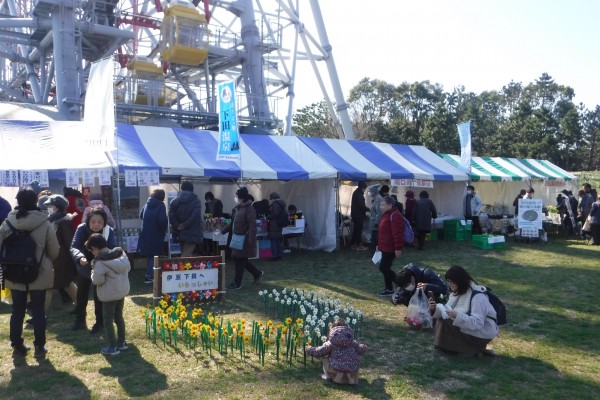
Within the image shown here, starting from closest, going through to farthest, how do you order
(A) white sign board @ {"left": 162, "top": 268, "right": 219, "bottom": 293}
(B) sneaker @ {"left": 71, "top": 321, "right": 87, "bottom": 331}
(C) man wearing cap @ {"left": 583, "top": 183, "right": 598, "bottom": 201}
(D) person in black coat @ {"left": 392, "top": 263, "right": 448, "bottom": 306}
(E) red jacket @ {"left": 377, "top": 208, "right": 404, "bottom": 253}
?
(B) sneaker @ {"left": 71, "top": 321, "right": 87, "bottom": 331} → (D) person in black coat @ {"left": 392, "top": 263, "right": 448, "bottom": 306} → (A) white sign board @ {"left": 162, "top": 268, "right": 219, "bottom": 293} → (E) red jacket @ {"left": 377, "top": 208, "right": 404, "bottom": 253} → (C) man wearing cap @ {"left": 583, "top": 183, "right": 598, "bottom": 201}

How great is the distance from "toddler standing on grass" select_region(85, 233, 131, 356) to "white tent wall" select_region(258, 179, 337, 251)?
7329 mm

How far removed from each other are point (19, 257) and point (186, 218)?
3569mm

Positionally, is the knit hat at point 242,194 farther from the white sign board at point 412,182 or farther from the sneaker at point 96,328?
the white sign board at point 412,182

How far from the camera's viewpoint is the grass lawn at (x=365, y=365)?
3.76 metres

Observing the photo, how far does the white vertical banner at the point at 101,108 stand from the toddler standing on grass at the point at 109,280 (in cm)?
302

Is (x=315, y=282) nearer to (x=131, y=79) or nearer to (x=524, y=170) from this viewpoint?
(x=131, y=79)

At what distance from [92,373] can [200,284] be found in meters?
2.36

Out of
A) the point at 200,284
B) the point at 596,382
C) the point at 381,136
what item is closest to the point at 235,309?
the point at 200,284

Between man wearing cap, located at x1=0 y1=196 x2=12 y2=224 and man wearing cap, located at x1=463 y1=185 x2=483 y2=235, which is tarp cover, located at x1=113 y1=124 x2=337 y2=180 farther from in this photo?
man wearing cap, located at x1=463 y1=185 x2=483 y2=235

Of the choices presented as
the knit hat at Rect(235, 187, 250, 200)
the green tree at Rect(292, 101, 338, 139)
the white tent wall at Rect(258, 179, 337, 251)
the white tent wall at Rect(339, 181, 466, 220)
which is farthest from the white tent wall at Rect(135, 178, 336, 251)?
the green tree at Rect(292, 101, 338, 139)

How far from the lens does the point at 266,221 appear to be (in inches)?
408

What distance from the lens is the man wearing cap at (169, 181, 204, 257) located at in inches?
295

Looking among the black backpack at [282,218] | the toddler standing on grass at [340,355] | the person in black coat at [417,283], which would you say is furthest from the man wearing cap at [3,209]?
the person in black coat at [417,283]

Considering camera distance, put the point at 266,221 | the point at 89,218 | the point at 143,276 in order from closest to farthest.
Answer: the point at 89,218, the point at 143,276, the point at 266,221
